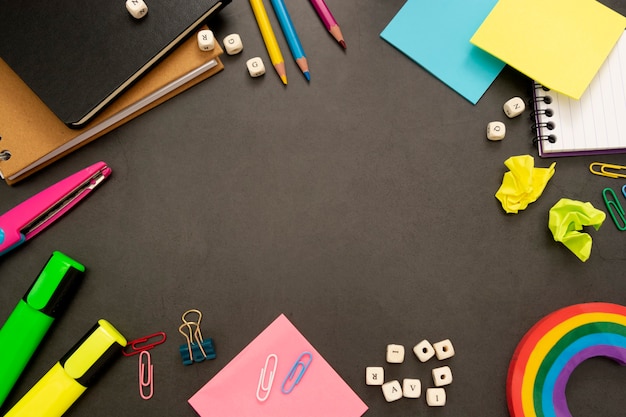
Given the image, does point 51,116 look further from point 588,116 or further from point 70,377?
point 588,116

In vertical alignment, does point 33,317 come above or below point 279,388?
above

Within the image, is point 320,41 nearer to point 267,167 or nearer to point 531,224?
point 267,167

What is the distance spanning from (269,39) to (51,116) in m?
0.38

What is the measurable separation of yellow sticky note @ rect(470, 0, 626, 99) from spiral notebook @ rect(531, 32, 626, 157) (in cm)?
3

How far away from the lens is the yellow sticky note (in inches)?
31.1

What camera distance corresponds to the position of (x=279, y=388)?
0.76 meters

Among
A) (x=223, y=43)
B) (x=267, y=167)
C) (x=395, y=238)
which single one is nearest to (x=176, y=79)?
(x=223, y=43)

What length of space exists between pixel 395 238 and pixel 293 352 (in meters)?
0.24

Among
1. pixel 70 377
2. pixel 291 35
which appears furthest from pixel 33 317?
pixel 291 35

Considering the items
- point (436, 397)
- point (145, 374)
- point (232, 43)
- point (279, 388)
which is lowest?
point (436, 397)

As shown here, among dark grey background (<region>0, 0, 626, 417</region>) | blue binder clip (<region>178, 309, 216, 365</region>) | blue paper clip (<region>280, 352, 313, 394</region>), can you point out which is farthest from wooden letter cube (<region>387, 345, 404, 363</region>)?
blue binder clip (<region>178, 309, 216, 365</region>)

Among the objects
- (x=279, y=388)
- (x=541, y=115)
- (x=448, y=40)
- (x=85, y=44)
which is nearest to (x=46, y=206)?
(x=85, y=44)

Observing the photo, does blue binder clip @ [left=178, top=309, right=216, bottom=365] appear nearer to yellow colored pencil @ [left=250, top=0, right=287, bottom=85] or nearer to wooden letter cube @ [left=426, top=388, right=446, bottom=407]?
wooden letter cube @ [left=426, top=388, right=446, bottom=407]

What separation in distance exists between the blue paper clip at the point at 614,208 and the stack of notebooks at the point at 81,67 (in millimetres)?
672
